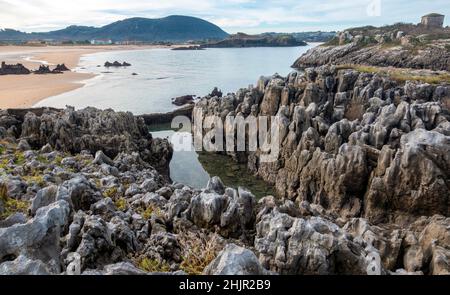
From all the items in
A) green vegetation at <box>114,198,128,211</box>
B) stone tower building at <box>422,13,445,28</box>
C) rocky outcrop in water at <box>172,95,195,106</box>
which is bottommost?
rocky outcrop in water at <box>172,95,195,106</box>

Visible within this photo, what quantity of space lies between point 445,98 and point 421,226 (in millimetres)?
27259

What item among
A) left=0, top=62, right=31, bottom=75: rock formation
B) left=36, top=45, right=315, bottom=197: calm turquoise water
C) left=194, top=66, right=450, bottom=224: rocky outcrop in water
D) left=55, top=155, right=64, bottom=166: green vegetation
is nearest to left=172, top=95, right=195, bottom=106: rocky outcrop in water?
left=36, top=45, right=315, bottom=197: calm turquoise water

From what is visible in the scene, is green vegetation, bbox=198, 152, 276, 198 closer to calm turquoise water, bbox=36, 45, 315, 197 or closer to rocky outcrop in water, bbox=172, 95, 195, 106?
calm turquoise water, bbox=36, 45, 315, 197

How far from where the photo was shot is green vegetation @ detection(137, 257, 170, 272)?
367 inches

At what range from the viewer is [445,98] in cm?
3828

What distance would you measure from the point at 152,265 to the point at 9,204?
6.19m

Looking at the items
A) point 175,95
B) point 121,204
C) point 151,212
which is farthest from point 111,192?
point 175,95

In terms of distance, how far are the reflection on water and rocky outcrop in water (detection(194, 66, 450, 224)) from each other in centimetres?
112

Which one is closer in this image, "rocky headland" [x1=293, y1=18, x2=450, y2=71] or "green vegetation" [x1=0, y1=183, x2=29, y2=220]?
"green vegetation" [x1=0, y1=183, x2=29, y2=220]

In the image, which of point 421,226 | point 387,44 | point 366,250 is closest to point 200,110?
point 421,226

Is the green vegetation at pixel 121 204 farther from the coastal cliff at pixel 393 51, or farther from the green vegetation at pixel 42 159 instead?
the coastal cliff at pixel 393 51

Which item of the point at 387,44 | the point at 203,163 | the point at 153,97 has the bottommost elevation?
the point at 203,163

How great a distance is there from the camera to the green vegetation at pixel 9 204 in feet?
38.0

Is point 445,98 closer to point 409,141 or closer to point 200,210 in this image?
point 409,141
